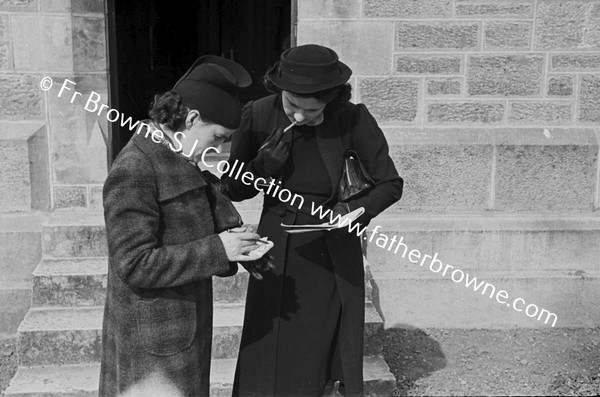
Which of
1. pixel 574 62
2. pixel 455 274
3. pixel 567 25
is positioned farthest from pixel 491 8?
pixel 455 274

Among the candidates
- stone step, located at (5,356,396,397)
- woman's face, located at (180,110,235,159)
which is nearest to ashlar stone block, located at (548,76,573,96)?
stone step, located at (5,356,396,397)

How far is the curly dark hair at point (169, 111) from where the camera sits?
2414 millimetres

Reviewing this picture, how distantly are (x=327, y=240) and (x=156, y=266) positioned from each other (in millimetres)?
1071

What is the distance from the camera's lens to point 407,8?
5.11 m

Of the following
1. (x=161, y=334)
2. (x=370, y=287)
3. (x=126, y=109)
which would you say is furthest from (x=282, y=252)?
(x=126, y=109)

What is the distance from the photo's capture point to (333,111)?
3.29 meters

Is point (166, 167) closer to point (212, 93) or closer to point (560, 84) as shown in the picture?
point (212, 93)

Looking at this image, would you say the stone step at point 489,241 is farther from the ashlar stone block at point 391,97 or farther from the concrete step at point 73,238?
the concrete step at point 73,238

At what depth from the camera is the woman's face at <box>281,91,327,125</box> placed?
10.2ft

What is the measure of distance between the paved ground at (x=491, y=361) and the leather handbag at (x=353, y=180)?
1777mm

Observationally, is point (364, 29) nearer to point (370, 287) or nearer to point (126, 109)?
point (370, 287)

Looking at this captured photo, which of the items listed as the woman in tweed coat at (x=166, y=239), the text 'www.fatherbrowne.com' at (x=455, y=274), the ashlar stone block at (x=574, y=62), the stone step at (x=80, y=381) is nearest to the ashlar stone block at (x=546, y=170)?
the ashlar stone block at (x=574, y=62)

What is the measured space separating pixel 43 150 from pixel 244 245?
3.00 meters

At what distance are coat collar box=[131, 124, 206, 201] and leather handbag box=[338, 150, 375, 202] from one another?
0.90m
